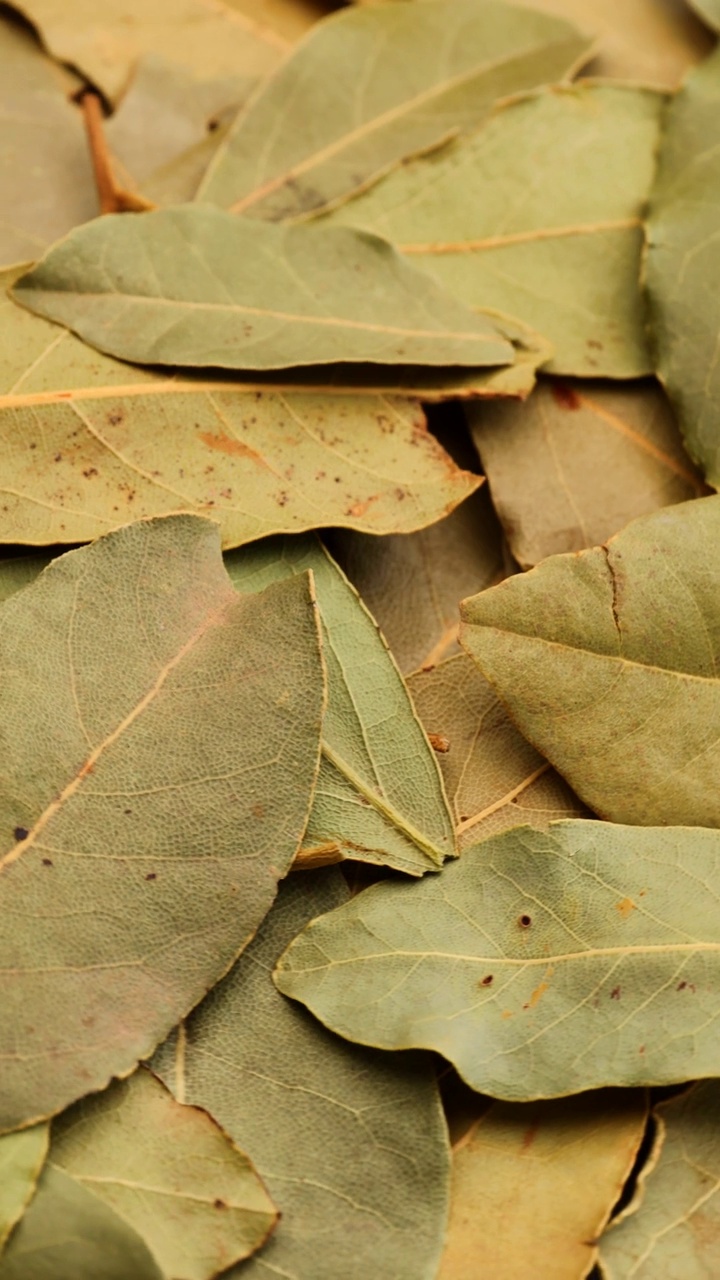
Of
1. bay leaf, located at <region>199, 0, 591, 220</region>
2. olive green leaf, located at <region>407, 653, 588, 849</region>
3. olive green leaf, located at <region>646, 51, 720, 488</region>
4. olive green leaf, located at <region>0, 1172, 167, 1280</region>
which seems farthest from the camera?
bay leaf, located at <region>199, 0, 591, 220</region>

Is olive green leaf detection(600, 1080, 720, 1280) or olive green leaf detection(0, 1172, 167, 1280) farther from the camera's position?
olive green leaf detection(600, 1080, 720, 1280)

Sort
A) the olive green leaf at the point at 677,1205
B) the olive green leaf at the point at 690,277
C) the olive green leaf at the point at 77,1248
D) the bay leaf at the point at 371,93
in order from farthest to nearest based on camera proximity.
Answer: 1. the bay leaf at the point at 371,93
2. the olive green leaf at the point at 690,277
3. the olive green leaf at the point at 677,1205
4. the olive green leaf at the point at 77,1248

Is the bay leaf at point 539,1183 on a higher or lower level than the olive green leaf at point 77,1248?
lower

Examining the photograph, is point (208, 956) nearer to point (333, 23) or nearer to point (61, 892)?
point (61, 892)

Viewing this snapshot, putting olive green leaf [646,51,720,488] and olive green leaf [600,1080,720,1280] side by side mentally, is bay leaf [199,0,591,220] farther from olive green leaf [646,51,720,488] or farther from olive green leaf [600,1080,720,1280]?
olive green leaf [600,1080,720,1280]

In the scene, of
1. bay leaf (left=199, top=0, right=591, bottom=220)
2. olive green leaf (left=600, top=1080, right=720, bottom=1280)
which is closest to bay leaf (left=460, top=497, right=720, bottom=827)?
olive green leaf (left=600, top=1080, right=720, bottom=1280)

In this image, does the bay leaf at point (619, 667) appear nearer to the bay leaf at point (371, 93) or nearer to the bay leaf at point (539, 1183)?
the bay leaf at point (539, 1183)

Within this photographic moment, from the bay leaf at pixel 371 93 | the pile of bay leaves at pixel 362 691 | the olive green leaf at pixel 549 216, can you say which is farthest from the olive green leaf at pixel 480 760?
the bay leaf at pixel 371 93
